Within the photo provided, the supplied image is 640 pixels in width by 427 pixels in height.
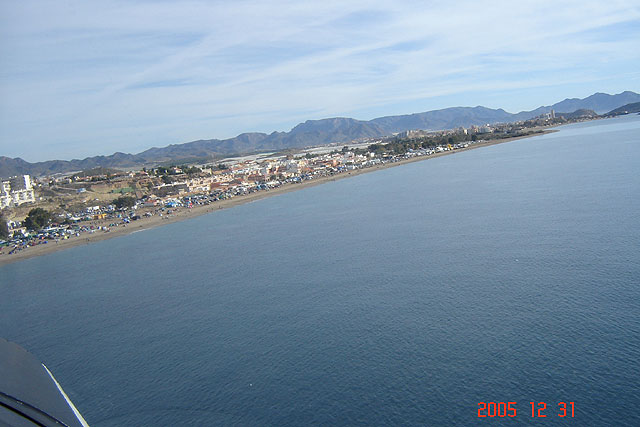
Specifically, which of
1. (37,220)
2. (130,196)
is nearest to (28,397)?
(37,220)

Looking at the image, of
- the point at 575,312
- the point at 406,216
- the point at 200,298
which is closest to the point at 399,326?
the point at 575,312

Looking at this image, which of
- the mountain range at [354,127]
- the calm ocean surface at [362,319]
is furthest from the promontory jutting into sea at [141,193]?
the mountain range at [354,127]

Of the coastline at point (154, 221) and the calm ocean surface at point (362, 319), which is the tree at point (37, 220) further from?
the calm ocean surface at point (362, 319)

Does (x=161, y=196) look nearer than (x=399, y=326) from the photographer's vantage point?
No

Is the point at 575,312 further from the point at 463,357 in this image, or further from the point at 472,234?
the point at 472,234

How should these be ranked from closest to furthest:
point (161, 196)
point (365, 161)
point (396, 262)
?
1. point (396, 262)
2. point (161, 196)
3. point (365, 161)

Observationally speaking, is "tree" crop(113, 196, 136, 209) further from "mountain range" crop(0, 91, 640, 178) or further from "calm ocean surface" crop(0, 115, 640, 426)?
"mountain range" crop(0, 91, 640, 178)

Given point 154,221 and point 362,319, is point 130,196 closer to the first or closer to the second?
point 154,221
